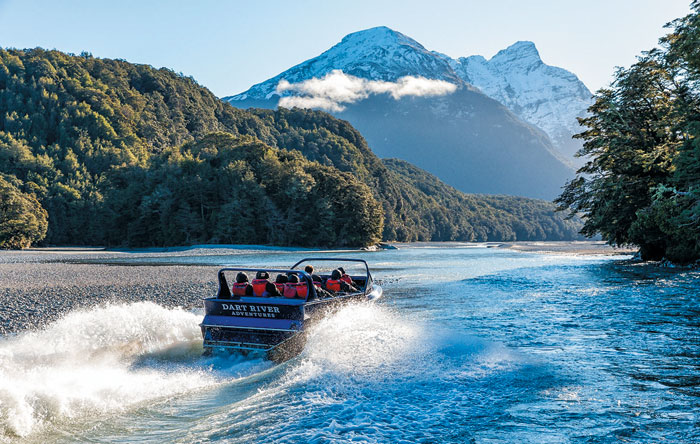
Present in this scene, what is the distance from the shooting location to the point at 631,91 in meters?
36.1

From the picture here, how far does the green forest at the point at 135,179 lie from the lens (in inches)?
3541

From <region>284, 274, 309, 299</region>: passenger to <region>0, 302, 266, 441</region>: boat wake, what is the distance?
2.47 m

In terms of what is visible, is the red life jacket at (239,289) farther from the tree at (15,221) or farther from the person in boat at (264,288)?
the tree at (15,221)

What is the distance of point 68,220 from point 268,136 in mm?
78745

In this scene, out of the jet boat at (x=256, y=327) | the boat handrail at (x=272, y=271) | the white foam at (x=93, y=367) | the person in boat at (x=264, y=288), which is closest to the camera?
the white foam at (x=93, y=367)

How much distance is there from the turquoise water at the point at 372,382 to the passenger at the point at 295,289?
1.02 m

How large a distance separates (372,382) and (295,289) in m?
4.05

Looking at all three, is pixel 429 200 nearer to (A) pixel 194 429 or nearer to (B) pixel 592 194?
(B) pixel 592 194

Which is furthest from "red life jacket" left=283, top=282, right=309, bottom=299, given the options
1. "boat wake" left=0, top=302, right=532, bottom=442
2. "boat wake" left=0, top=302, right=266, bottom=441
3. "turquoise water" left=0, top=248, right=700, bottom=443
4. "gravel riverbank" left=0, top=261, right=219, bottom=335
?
"gravel riverbank" left=0, top=261, right=219, bottom=335

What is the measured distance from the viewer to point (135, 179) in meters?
95.6

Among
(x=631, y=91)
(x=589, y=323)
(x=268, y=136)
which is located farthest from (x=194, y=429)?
(x=268, y=136)

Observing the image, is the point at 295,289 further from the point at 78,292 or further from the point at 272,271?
the point at 78,292

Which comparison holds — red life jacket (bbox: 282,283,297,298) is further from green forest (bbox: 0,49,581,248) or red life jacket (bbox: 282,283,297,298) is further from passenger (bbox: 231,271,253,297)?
green forest (bbox: 0,49,581,248)

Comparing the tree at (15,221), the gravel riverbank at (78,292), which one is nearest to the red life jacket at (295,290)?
the gravel riverbank at (78,292)
